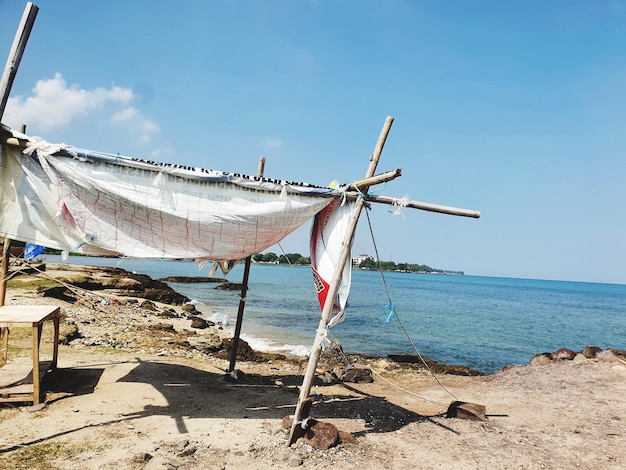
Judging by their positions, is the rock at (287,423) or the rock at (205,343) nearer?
the rock at (287,423)

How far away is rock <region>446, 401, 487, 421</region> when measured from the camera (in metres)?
6.87

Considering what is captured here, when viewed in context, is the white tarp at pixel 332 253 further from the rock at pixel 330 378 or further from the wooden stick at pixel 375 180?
the rock at pixel 330 378

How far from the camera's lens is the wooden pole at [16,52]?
16.0 ft

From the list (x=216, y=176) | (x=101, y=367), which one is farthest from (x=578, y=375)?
(x=101, y=367)

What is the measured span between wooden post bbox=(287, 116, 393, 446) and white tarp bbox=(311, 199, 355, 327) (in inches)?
5.7

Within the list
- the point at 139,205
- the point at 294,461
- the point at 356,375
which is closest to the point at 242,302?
the point at 139,205

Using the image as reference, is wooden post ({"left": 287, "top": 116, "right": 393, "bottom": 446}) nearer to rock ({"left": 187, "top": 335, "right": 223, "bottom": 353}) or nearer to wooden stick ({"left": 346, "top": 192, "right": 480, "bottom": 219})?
wooden stick ({"left": 346, "top": 192, "right": 480, "bottom": 219})

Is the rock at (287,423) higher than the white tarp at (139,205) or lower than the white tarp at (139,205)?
lower

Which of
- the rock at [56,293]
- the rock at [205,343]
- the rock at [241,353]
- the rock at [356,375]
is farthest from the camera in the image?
the rock at [56,293]

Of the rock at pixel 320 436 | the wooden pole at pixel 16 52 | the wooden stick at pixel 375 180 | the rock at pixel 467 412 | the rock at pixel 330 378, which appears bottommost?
the rock at pixel 330 378

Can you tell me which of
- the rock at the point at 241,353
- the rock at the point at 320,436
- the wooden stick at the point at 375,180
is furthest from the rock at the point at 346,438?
the rock at the point at 241,353

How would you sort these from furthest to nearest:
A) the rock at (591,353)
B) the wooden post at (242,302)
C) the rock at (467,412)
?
the rock at (591,353)
the wooden post at (242,302)
the rock at (467,412)

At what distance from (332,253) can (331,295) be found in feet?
2.52

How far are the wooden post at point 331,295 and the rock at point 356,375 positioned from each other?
13.1 feet
